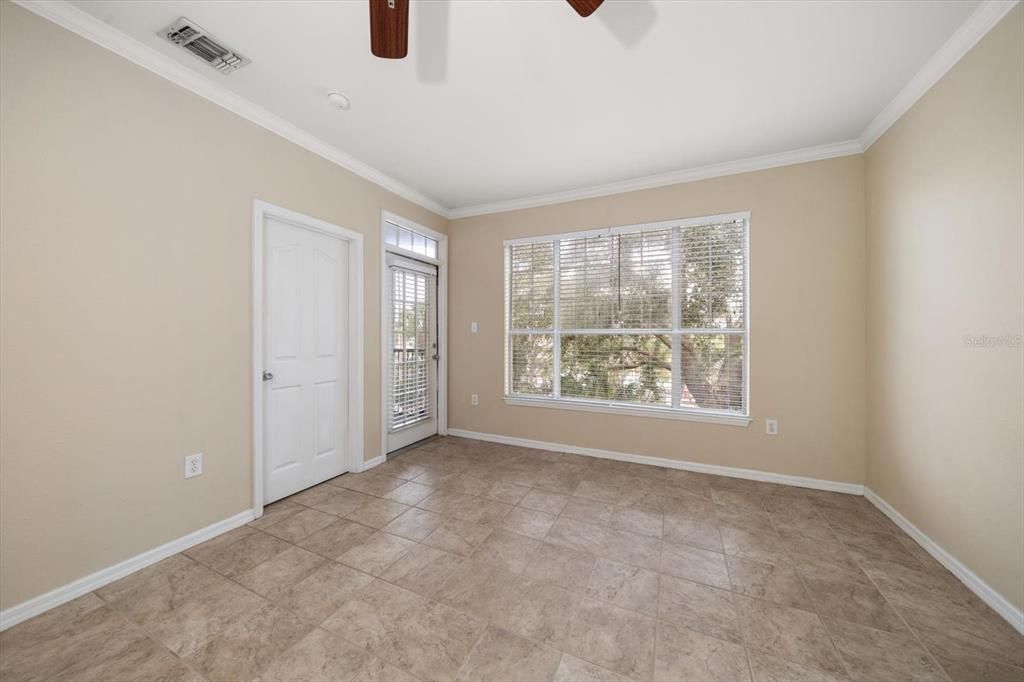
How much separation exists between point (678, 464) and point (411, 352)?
2.86m

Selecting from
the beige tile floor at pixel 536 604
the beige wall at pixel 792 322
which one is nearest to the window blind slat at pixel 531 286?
the beige wall at pixel 792 322

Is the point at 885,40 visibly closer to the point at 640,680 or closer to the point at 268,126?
the point at 640,680

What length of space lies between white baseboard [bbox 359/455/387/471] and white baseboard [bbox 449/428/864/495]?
1.09 metres

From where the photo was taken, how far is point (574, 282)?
154 inches

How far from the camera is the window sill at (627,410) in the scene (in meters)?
3.24

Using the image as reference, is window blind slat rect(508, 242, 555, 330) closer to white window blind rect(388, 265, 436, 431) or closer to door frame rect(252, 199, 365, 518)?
white window blind rect(388, 265, 436, 431)

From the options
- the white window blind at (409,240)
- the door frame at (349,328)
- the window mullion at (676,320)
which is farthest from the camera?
the white window blind at (409,240)

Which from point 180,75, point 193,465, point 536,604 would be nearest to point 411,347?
point 193,465

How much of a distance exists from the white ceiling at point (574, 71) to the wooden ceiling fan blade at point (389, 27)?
1.01 feet

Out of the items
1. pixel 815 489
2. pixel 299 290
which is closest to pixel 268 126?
pixel 299 290

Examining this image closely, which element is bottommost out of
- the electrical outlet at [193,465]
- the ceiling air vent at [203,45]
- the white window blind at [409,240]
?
the electrical outlet at [193,465]

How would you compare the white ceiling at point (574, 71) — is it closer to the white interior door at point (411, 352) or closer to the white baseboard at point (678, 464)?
the white interior door at point (411, 352)

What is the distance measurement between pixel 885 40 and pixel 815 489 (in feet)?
9.72

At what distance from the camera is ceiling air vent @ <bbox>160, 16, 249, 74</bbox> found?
1.83 meters
